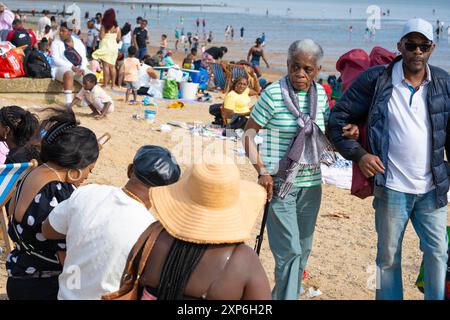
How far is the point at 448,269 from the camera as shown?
446cm

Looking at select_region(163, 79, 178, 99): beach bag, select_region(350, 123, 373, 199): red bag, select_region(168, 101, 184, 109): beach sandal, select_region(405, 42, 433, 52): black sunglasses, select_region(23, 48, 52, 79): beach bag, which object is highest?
select_region(405, 42, 433, 52): black sunglasses

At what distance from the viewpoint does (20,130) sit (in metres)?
5.09

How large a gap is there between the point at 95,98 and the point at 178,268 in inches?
345

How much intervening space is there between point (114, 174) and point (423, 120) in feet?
15.7

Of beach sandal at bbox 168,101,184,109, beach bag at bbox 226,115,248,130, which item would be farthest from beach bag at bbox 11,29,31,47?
beach bag at bbox 226,115,248,130

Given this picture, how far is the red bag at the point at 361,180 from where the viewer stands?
416 centimetres

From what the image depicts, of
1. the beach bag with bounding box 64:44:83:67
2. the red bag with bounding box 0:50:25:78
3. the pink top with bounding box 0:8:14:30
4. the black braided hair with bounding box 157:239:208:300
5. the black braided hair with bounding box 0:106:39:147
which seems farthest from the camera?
the pink top with bounding box 0:8:14:30

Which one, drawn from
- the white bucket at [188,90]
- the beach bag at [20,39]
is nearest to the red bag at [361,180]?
the white bucket at [188,90]

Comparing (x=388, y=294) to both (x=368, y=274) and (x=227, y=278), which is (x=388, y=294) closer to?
(x=368, y=274)

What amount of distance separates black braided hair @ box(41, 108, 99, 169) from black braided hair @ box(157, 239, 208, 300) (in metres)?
1.11

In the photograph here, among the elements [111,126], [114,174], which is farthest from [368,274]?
[111,126]

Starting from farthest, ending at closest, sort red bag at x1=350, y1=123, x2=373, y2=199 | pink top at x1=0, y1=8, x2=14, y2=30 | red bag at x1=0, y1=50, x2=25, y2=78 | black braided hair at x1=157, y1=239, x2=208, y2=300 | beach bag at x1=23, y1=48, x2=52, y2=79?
pink top at x1=0, y1=8, x2=14, y2=30, beach bag at x1=23, y1=48, x2=52, y2=79, red bag at x1=0, y1=50, x2=25, y2=78, red bag at x1=350, y1=123, x2=373, y2=199, black braided hair at x1=157, y1=239, x2=208, y2=300

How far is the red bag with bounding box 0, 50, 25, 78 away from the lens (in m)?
11.9

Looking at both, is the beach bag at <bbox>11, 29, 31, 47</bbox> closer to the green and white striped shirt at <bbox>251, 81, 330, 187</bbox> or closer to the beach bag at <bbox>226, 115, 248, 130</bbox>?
the beach bag at <bbox>226, 115, 248, 130</bbox>
